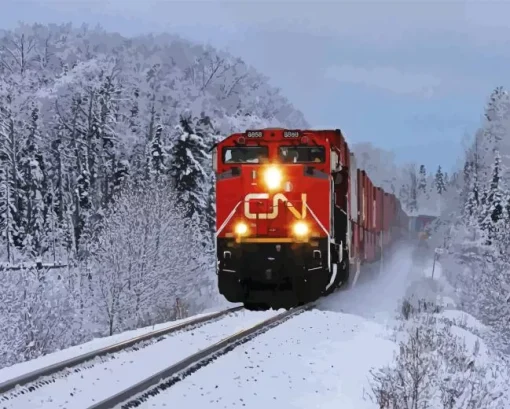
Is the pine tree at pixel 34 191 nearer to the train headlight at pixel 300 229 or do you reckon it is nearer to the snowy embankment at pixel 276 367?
the train headlight at pixel 300 229

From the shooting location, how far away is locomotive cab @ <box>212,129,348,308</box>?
1546 cm

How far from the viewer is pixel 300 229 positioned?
15523 millimetres

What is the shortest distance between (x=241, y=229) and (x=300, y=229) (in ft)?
4.10

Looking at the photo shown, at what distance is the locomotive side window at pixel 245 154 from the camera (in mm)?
15922

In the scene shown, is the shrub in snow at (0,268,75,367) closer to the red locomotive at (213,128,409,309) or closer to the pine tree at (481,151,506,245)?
the red locomotive at (213,128,409,309)

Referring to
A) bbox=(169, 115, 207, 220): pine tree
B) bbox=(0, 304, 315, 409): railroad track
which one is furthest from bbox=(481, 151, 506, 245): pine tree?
bbox=(0, 304, 315, 409): railroad track

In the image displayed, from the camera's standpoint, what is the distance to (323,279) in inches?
613

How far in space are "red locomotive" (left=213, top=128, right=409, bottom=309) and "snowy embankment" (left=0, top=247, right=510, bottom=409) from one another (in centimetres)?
89

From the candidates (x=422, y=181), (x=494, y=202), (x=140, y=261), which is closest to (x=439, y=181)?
(x=422, y=181)

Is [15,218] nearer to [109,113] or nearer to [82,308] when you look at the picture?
[109,113]

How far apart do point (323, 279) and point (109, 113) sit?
5950 cm

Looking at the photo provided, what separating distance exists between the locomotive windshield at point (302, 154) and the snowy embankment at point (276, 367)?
330 centimetres

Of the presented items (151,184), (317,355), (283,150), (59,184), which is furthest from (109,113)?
(317,355)

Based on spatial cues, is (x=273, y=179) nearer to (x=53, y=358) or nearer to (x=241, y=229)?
(x=241, y=229)
